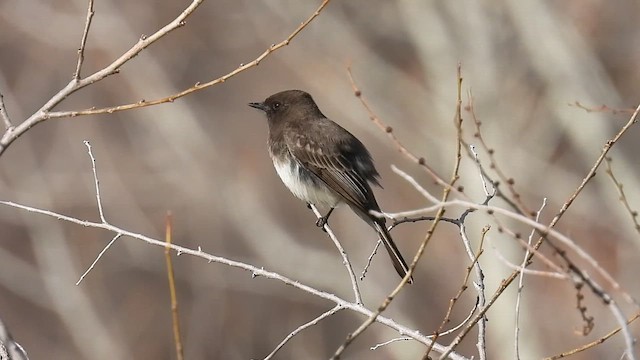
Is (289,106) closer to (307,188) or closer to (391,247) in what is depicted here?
(307,188)

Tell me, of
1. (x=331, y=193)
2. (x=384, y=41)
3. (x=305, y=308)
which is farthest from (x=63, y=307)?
(x=331, y=193)

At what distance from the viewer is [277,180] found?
1783cm

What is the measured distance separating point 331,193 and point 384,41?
32.3 feet

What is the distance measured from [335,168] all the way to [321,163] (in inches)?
3.7

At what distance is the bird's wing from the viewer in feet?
21.0

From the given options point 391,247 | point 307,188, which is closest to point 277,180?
point 307,188

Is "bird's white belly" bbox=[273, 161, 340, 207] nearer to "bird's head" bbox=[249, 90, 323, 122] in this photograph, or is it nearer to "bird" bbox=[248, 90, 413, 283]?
"bird" bbox=[248, 90, 413, 283]

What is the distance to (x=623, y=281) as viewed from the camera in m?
14.3

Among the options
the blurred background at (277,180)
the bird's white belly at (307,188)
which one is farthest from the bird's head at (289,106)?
the blurred background at (277,180)

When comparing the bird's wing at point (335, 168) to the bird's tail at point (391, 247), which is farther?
the bird's wing at point (335, 168)

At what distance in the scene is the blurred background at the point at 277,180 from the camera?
14.2m

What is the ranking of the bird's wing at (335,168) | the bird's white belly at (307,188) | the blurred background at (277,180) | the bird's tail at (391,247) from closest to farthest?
the bird's tail at (391,247) → the bird's wing at (335,168) → the bird's white belly at (307,188) → the blurred background at (277,180)

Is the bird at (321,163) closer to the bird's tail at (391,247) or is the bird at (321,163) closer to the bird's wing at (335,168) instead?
the bird's wing at (335,168)

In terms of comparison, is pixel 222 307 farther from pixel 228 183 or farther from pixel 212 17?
pixel 212 17
